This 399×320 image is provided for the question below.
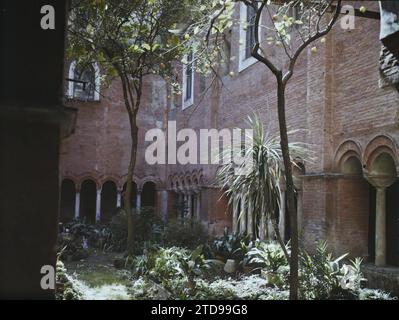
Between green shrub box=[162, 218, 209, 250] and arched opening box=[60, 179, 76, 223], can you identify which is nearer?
green shrub box=[162, 218, 209, 250]

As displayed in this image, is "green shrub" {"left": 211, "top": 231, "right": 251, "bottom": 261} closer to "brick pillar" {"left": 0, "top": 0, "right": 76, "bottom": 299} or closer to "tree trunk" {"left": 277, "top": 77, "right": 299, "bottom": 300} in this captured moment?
"tree trunk" {"left": 277, "top": 77, "right": 299, "bottom": 300}

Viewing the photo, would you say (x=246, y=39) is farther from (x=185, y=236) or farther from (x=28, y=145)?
(x=28, y=145)

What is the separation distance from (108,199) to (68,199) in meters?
1.60

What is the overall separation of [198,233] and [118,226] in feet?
9.94

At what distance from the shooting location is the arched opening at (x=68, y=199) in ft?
64.8

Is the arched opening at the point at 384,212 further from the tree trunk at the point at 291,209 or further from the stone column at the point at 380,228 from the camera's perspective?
the tree trunk at the point at 291,209

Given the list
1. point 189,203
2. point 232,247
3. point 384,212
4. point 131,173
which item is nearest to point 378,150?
point 384,212

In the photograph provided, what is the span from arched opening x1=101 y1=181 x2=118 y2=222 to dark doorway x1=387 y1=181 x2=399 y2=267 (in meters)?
12.5

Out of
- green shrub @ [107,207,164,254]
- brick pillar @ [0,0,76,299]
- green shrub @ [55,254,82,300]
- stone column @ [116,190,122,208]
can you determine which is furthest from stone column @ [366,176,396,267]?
stone column @ [116,190,122,208]

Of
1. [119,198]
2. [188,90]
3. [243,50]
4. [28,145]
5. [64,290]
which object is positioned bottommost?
[64,290]

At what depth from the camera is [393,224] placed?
32.1 feet

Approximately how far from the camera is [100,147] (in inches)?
775

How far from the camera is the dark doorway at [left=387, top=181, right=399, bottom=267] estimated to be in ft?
31.3

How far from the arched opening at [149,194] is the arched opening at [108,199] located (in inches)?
49.0
